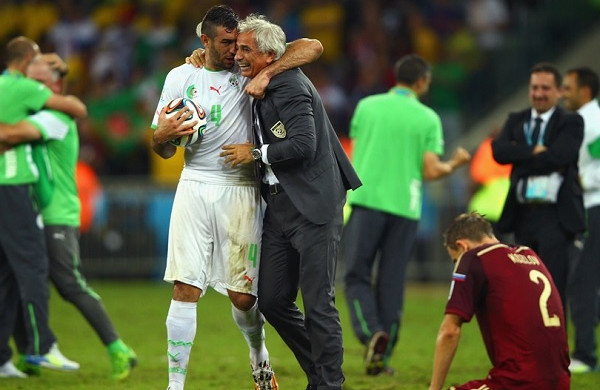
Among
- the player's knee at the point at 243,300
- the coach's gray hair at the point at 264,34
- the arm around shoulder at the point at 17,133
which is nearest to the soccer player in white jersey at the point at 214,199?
the player's knee at the point at 243,300

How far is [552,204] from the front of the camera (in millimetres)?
9602

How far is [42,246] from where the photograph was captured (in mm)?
9812

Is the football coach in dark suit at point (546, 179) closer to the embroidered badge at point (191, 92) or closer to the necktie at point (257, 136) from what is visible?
the necktie at point (257, 136)

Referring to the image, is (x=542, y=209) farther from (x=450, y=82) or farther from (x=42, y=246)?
(x=450, y=82)

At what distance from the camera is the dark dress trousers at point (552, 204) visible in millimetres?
9484

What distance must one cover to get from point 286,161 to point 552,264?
2947 millimetres

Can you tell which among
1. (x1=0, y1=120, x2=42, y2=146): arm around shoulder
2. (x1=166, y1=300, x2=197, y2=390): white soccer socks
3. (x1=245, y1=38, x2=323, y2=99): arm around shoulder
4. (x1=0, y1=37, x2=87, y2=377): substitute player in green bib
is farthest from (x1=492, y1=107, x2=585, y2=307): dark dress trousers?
(x1=0, y1=120, x2=42, y2=146): arm around shoulder

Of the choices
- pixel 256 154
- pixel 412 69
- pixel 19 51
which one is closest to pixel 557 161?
pixel 412 69

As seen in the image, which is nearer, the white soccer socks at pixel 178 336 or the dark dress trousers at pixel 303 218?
the dark dress trousers at pixel 303 218

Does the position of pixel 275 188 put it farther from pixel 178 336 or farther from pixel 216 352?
pixel 216 352

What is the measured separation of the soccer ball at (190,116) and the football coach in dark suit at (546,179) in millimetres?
2929

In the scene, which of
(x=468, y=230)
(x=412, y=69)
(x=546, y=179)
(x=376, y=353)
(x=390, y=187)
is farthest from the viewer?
(x=412, y=69)

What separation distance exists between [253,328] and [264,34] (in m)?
2.02

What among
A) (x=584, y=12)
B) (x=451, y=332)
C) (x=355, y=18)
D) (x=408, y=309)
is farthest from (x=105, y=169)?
(x=451, y=332)
